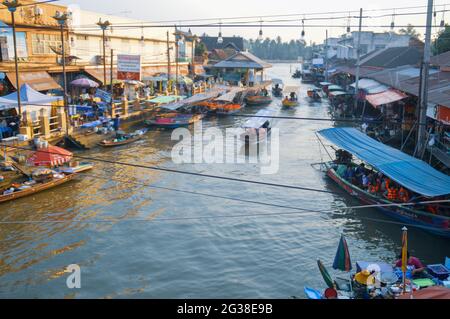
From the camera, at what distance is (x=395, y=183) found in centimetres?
1827

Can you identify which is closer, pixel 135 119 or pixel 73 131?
pixel 73 131

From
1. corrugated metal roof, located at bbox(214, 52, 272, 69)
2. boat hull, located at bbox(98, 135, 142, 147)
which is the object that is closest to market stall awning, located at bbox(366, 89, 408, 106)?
boat hull, located at bbox(98, 135, 142, 147)


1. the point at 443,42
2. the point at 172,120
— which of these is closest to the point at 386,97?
the point at 443,42

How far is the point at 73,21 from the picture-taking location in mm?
38656

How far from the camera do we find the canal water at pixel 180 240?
1330cm

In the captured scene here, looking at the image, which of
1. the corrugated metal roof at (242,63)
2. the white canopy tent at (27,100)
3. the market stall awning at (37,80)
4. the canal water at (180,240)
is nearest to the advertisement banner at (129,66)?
the market stall awning at (37,80)

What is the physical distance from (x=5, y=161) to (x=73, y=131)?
7.89 m

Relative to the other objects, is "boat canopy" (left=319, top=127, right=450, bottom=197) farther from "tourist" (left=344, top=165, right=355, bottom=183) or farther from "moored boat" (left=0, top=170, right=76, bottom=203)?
"moored boat" (left=0, top=170, right=76, bottom=203)

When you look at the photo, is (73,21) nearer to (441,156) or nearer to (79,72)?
(79,72)

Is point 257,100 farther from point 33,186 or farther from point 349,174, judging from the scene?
point 33,186

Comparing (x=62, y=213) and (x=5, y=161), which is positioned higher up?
(x=5, y=161)

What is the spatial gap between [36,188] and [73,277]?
792 centimetres
